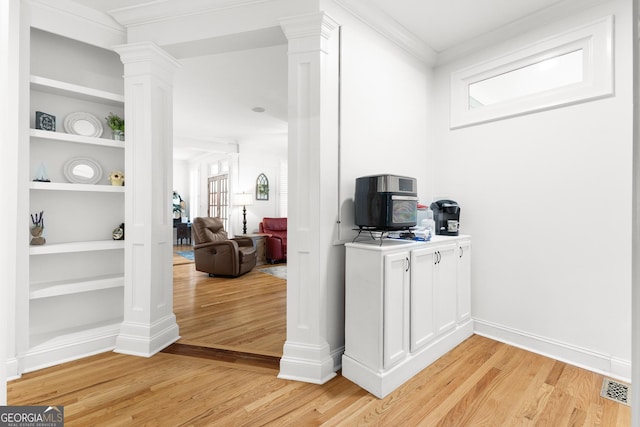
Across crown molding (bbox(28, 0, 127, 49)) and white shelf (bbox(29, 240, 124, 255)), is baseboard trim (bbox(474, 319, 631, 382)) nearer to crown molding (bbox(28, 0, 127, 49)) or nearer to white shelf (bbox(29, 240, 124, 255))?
white shelf (bbox(29, 240, 124, 255))

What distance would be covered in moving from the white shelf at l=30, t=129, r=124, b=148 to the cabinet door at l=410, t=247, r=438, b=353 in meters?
2.59

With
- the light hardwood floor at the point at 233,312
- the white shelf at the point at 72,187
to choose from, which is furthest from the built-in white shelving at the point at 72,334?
the white shelf at the point at 72,187

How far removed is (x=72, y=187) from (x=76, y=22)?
1299 mm

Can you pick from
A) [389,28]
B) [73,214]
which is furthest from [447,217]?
[73,214]

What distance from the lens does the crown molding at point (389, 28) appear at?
7.60 ft

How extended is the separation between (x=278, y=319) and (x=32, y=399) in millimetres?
1937

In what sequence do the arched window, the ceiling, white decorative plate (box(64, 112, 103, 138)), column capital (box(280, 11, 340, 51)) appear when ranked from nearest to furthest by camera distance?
column capital (box(280, 11, 340, 51)) < the ceiling < white decorative plate (box(64, 112, 103, 138)) < the arched window

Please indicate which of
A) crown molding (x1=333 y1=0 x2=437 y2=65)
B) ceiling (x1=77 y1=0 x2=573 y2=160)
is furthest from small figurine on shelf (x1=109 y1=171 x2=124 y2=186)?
crown molding (x1=333 y1=0 x2=437 y2=65)

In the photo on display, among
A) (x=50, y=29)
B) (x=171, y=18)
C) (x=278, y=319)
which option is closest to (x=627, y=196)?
(x=278, y=319)

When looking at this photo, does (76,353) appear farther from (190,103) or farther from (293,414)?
(190,103)

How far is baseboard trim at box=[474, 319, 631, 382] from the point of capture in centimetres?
211

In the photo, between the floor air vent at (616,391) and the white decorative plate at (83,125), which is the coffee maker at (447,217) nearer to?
the floor air vent at (616,391)

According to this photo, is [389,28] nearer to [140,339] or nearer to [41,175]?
[41,175]

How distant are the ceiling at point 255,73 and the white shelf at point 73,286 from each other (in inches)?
79.6
